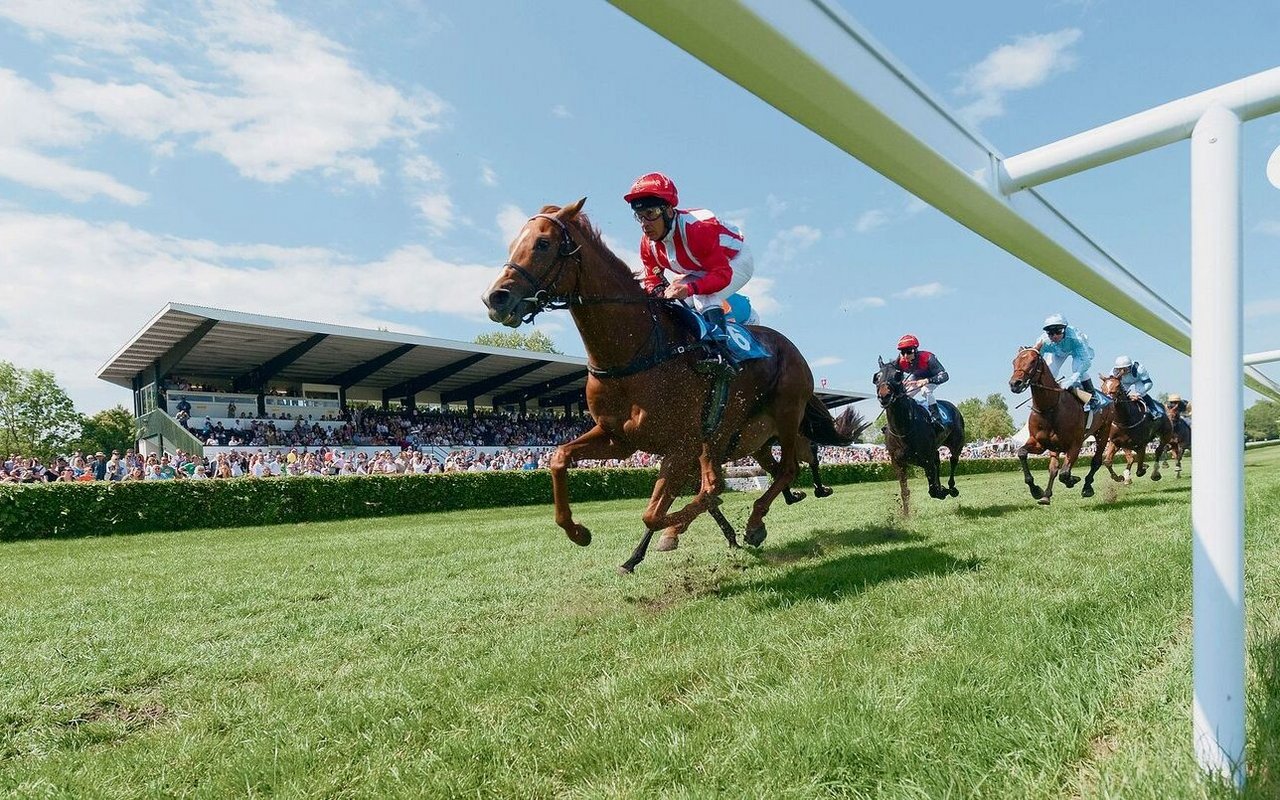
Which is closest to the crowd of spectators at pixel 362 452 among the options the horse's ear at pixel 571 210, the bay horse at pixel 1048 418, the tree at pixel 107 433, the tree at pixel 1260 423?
the bay horse at pixel 1048 418

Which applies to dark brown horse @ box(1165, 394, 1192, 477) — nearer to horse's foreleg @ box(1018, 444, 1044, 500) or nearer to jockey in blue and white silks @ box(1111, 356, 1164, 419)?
jockey in blue and white silks @ box(1111, 356, 1164, 419)

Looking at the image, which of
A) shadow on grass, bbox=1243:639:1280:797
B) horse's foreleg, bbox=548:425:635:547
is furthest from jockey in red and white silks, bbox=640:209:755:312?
shadow on grass, bbox=1243:639:1280:797

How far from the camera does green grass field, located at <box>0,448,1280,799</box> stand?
2105 millimetres

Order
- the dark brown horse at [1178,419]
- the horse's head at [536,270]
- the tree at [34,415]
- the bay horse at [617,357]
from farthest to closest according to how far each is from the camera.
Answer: the tree at [34,415] < the dark brown horse at [1178,419] < the bay horse at [617,357] < the horse's head at [536,270]

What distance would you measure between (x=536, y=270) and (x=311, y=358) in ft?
90.9

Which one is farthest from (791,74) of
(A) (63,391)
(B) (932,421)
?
(A) (63,391)

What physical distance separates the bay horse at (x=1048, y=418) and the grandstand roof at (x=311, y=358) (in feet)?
73.0

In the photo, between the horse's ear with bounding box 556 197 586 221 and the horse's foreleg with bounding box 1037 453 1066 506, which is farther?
the horse's foreleg with bounding box 1037 453 1066 506

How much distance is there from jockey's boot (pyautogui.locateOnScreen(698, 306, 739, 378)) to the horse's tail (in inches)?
79.5

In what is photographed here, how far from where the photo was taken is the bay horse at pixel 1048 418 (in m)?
9.55

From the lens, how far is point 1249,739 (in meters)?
1.93

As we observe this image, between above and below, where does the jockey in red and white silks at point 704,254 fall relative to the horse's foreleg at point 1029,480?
above

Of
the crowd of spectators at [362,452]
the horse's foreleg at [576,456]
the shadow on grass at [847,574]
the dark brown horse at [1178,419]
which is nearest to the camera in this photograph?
the shadow on grass at [847,574]

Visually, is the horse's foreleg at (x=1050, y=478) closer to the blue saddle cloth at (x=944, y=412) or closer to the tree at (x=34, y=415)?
the blue saddle cloth at (x=944, y=412)
